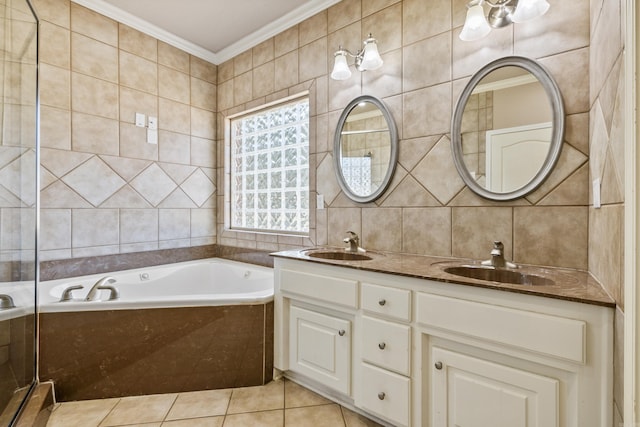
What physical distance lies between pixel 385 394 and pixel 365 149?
1.46m

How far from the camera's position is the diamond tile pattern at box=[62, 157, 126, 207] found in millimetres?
2273

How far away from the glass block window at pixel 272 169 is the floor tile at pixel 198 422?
141 cm

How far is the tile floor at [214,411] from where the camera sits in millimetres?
1528

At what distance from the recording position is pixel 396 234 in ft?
6.33

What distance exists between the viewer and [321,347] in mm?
1674

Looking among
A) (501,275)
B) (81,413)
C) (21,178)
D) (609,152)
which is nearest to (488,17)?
(609,152)

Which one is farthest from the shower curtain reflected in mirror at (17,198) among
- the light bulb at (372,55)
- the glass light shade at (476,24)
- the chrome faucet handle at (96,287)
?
the glass light shade at (476,24)

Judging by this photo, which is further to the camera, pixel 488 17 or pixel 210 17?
pixel 210 17

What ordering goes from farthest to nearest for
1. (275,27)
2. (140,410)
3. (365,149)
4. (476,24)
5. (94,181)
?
(275,27), (94,181), (365,149), (140,410), (476,24)

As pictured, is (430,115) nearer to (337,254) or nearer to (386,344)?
(337,254)

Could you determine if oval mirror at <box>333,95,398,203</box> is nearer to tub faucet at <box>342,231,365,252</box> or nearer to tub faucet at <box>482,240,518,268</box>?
tub faucet at <box>342,231,365,252</box>

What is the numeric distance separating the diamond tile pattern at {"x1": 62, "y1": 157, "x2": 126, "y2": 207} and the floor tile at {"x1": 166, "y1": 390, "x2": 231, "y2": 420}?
164cm

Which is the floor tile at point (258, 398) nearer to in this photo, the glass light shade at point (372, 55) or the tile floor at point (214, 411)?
the tile floor at point (214, 411)

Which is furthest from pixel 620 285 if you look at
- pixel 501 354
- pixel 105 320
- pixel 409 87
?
pixel 105 320
